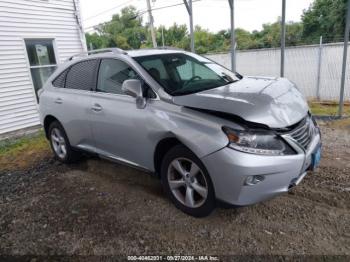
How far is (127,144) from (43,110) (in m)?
2.15

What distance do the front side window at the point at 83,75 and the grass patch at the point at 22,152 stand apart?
1.83 m

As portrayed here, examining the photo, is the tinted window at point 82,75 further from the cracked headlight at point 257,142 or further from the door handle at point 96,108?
the cracked headlight at point 257,142

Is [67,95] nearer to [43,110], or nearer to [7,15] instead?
[43,110]

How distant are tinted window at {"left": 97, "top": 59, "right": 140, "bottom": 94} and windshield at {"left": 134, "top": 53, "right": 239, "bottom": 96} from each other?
0.18m

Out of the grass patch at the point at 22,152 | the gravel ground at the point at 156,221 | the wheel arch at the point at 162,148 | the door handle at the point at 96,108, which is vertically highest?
the door handle at the point at 96,108

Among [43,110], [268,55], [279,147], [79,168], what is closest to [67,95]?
[43,110]

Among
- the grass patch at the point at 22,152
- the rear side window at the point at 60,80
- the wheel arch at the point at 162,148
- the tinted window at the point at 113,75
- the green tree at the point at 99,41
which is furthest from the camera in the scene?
the green tree at the point at 99,41

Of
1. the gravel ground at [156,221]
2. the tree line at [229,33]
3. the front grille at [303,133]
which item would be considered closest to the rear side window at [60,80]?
the gravel ground at [156,221]

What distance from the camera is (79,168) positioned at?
4.46 metres

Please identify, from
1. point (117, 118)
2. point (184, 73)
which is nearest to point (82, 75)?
point (117, 118)

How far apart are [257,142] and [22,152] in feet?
16.7

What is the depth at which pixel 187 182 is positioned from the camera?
2775 millimetres

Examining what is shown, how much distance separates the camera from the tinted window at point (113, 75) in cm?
330

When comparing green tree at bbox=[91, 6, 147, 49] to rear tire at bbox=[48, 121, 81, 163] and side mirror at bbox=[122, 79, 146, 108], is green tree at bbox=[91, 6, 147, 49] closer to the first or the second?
rear tire at bbox=[48, 121, 81, 163]
